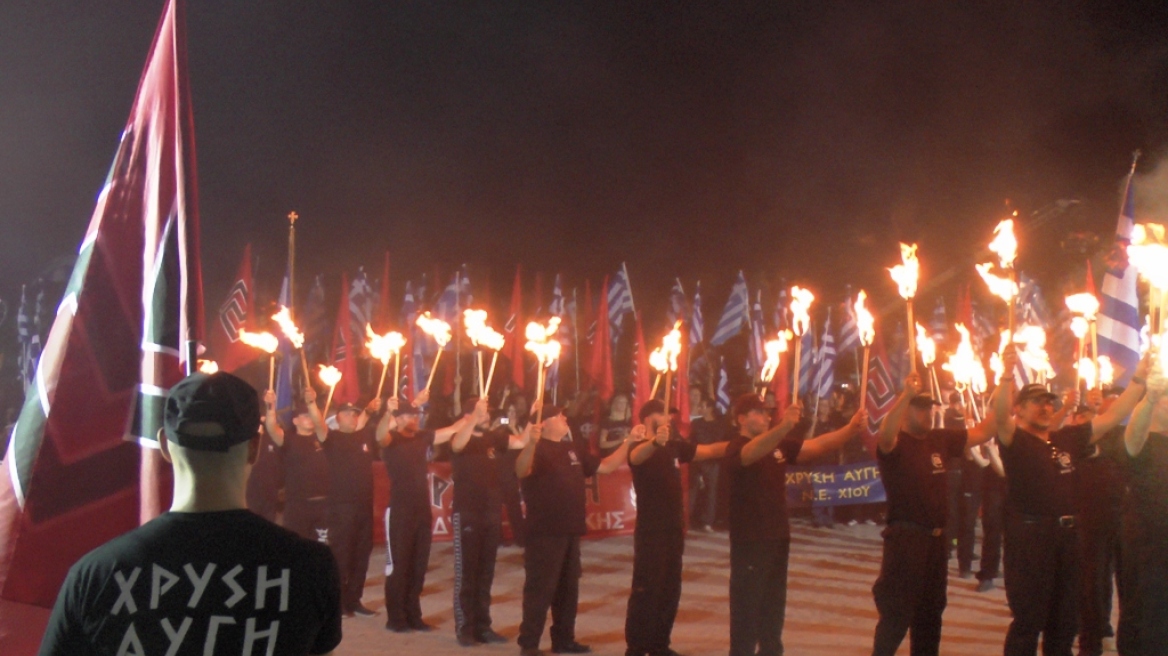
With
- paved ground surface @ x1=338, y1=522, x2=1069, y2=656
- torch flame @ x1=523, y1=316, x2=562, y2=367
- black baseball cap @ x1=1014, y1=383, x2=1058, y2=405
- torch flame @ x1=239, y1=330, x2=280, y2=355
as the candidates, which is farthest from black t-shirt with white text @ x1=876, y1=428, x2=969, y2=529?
torch flame @ x1=239, y1=330, x2=280, y2=355

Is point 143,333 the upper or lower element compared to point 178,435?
upper

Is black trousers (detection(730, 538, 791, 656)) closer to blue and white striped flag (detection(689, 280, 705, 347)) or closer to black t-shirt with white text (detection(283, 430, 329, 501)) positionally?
black t-shirt with white text (detection(283, 430, 329, 501))

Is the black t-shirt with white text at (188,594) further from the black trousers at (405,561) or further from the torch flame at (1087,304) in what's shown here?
the black trousers at (405,561)

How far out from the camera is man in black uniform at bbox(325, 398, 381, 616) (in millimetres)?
10492

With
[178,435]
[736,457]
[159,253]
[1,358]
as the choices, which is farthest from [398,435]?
[1,358]

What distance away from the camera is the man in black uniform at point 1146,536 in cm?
708

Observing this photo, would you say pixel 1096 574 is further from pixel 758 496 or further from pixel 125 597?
pixel 125 597

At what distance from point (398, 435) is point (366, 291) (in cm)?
1097

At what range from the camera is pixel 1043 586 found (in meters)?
7.20

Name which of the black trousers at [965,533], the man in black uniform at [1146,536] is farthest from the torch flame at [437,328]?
the black trousers at [965,533]

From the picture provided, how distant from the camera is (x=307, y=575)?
255 cm

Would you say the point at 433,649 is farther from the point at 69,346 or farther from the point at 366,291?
the point at 366,291

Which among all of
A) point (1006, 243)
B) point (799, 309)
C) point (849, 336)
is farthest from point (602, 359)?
point (1006, 243)

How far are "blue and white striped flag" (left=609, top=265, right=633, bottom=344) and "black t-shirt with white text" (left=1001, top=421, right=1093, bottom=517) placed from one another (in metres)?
14.4
